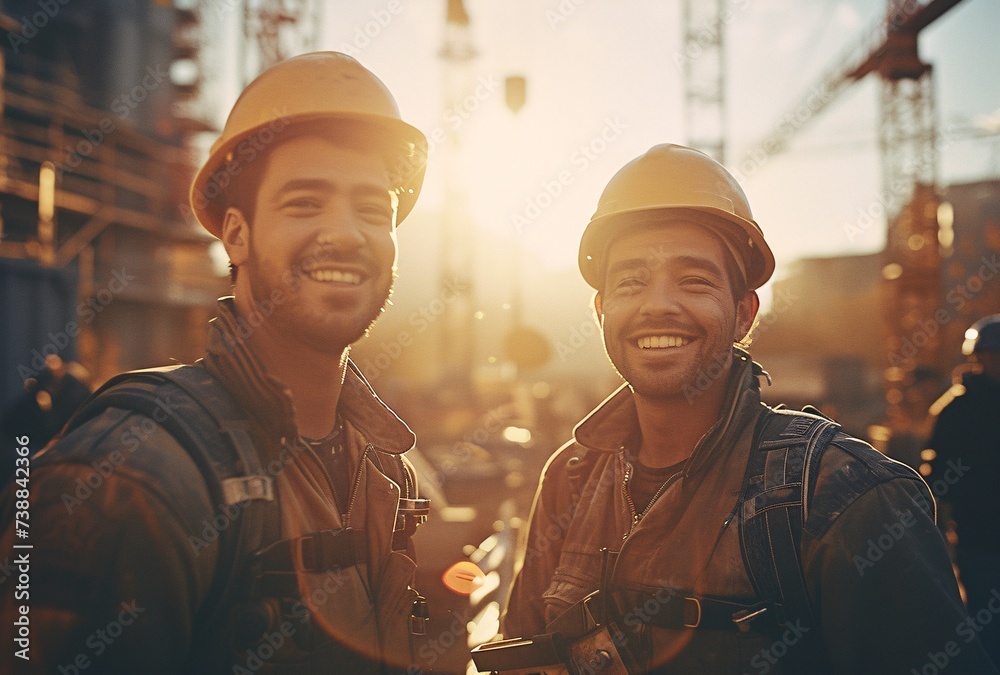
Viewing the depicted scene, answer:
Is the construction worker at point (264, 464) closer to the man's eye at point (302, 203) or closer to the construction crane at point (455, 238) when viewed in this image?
the man's eye at point (302, 203)

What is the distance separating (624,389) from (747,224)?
2.83 feet

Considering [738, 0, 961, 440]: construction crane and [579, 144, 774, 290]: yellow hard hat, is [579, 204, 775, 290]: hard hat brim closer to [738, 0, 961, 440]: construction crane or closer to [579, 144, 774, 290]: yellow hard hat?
[579, 144, 774, 290]: yellow hard hat

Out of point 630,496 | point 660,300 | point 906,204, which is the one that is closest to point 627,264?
point 660,300

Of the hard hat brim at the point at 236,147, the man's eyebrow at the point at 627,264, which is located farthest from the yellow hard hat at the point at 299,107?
the man's eyebrow at the point at 627,264

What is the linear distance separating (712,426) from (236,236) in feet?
6.28

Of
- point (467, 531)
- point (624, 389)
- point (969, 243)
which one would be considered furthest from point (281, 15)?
point (969, 243)

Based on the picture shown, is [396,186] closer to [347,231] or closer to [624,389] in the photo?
[347,231]

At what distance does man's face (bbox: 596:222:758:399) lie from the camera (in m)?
2.55

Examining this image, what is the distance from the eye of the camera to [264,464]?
7.00 feet

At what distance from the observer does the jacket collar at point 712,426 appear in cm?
241

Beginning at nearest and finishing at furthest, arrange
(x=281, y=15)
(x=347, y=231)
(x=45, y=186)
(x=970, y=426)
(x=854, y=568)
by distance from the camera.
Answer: (x=854, y=568)
(x=347, y=231)
(x=970, y=426)
(x=45, y=186)
(x=281, y=15)

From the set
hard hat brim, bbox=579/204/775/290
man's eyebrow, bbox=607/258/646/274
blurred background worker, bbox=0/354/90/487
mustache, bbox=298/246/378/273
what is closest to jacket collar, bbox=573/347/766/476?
hard hat brim, bbox=579/204/775/290

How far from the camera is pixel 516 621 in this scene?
9.59ft

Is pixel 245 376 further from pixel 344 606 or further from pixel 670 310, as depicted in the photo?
pixel 670 310
